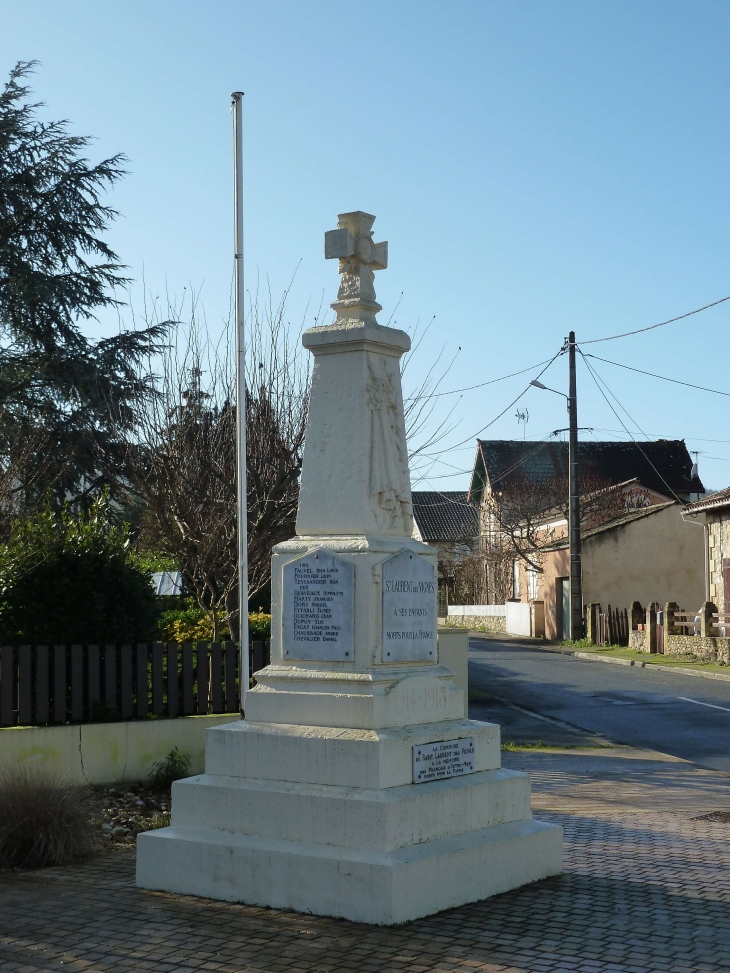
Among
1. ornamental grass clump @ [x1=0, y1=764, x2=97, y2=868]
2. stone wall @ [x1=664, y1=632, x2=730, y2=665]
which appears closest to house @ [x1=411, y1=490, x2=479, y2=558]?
stone wall @ [x1=664, y1=632, x2=730, y2=665]

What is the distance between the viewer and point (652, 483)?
60625 mm

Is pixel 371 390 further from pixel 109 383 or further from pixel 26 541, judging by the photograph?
pixel 109 383

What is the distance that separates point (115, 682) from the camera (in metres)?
10.5

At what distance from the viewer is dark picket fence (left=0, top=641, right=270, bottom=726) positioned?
397 inches

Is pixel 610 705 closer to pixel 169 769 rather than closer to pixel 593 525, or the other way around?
pixel 169 769

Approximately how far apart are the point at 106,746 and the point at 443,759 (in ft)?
Result: 15.5

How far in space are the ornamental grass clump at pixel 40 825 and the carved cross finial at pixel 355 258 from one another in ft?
12.4

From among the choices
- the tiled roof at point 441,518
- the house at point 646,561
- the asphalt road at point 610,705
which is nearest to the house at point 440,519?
the tiled roof at point 441,518

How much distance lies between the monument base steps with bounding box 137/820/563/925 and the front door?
36.3 meters

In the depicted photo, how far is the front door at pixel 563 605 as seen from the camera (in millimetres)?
42625

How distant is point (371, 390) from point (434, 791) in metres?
2.44

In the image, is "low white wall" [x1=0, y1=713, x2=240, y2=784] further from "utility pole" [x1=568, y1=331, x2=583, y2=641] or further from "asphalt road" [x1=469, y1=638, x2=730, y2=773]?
"utility pole" [x1=568, y1=331, x2=583, y2=641]

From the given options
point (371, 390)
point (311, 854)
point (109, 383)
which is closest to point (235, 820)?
point (311, 854)

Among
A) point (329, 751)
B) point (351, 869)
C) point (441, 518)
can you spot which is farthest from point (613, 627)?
point (441, 518)
